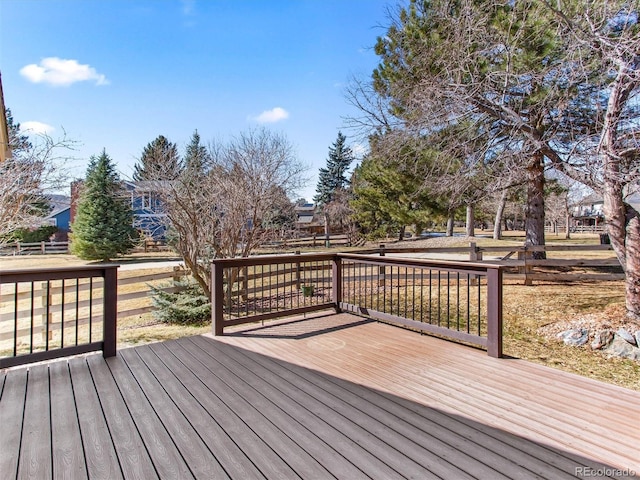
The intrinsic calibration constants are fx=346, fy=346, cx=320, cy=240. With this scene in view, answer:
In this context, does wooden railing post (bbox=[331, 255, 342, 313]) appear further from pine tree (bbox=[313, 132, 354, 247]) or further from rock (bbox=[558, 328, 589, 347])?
pine tree (bbox=[313, 132, 354, 247])

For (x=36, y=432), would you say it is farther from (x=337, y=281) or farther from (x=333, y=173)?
(x=333, y=173)

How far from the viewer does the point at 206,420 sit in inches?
86.0

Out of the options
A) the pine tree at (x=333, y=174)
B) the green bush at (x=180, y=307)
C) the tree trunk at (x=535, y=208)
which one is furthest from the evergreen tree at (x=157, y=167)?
the pine tree at (x=333, y=174)

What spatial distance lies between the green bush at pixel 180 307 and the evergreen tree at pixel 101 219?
10.8m

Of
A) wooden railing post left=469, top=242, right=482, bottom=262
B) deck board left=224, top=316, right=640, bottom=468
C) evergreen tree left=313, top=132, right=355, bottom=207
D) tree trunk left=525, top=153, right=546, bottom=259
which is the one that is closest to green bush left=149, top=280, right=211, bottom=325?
deck board left=224, top=316, right=640, bottom=468

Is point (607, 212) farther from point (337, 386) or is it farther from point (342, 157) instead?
point (342, 157)

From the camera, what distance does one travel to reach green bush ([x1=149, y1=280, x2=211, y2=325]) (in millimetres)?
6203

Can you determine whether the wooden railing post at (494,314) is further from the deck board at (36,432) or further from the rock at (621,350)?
the deck board at (36,432)

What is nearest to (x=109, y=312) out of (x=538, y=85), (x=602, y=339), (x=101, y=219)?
(x=602, y=339)

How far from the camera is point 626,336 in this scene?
4.22 meters

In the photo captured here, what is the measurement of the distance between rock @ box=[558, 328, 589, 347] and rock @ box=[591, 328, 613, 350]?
0.30ft

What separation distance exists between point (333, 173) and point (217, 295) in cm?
2591

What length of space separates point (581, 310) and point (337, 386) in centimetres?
481

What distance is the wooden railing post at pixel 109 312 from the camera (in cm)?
323
